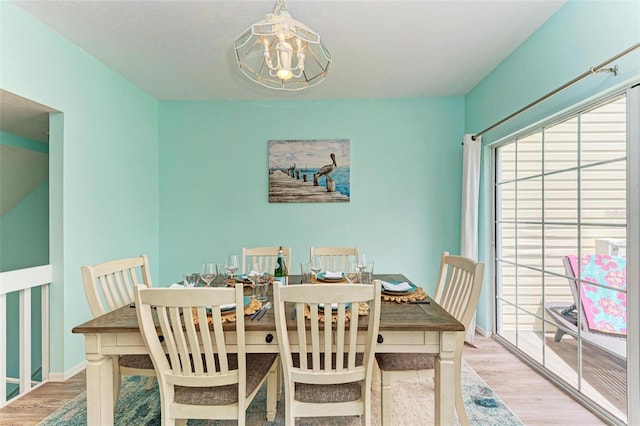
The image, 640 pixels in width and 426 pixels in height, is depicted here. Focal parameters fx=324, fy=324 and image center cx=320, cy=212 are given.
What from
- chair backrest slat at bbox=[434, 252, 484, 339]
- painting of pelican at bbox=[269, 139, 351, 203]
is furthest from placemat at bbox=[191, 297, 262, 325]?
painting of pelican at bbox=[269, 139, 351, 203]

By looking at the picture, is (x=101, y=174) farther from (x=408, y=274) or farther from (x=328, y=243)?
(x=408, y=274)

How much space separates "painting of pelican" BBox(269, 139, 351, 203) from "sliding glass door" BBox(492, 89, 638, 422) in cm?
166

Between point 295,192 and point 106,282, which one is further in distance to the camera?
point 295,192

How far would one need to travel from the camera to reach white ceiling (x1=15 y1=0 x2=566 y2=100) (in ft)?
6.82

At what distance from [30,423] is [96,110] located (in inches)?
91.8

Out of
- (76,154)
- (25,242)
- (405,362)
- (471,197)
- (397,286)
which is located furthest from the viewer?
(25,242)

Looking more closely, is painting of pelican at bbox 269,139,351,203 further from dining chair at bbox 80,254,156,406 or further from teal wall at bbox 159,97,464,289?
dining chair at bbox 80,254,156,406

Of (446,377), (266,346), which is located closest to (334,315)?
(266,346)

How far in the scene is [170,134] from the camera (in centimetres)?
375

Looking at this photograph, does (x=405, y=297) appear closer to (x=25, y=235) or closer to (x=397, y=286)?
(x=397, y=286)

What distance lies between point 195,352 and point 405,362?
1.04m

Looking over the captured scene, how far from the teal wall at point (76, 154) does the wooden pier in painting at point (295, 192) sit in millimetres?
1439

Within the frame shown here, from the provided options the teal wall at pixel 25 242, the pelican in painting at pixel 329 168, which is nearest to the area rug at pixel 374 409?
the pelican in painting at pixel 329 168

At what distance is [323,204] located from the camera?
12.0ft
